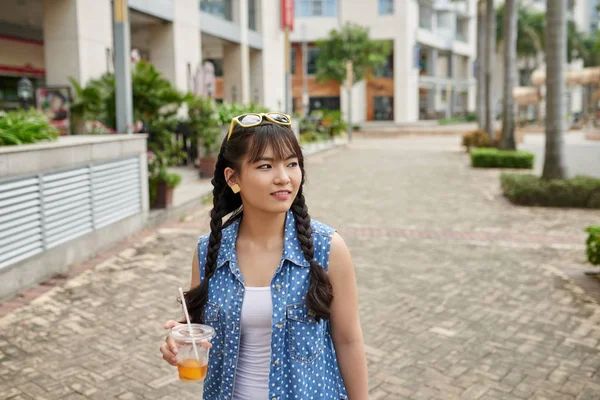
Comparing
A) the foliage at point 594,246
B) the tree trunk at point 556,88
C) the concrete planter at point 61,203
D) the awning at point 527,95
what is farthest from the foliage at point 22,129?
the awning at point 527,95

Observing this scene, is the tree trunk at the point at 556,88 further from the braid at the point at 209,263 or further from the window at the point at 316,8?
the window at the point at 316,8

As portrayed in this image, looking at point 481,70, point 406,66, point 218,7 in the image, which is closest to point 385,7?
point 406,66

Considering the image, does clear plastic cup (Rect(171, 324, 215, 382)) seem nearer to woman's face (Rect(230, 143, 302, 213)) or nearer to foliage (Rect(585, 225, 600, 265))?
woman's face (Rect(230, 143, 302, 213))

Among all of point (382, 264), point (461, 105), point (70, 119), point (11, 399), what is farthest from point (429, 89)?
point (11, 399)

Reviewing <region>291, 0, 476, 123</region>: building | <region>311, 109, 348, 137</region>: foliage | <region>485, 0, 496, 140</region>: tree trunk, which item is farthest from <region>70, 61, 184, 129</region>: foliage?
<region>291, 0, 476, 123</region>: building

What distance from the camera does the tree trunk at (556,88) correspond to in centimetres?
1337

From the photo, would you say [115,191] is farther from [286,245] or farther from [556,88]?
[556,88]

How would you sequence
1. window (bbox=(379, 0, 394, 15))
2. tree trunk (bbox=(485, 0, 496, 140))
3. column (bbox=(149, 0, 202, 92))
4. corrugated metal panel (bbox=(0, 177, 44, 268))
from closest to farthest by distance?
corrugated metal panel (bbox=(0, 177, 44, 268)) → column (bbox=(149, 0, 202, 92)) → tree trunk (bbox=(485, 0, 496, 140)) → window (bbox=(379, 0, 394, 15))

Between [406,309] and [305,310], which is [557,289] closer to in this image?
[406,309]

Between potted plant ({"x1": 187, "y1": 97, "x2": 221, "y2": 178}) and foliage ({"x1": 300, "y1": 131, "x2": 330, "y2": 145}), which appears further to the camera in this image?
foliage ({"x1": 300, "y1": 131, "x2": 330, "y2": 145})

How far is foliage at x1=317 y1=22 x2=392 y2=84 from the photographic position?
5466 centimetres

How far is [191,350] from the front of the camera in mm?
2186

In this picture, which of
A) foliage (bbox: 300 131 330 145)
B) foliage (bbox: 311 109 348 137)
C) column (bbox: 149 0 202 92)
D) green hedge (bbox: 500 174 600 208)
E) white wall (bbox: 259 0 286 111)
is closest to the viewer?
green hedge (bbox: 500 174 600 208)

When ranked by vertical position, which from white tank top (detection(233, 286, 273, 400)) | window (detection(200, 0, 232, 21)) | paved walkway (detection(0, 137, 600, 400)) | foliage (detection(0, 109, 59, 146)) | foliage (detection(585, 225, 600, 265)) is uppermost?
window (detection(200, 0, 232, 21))
